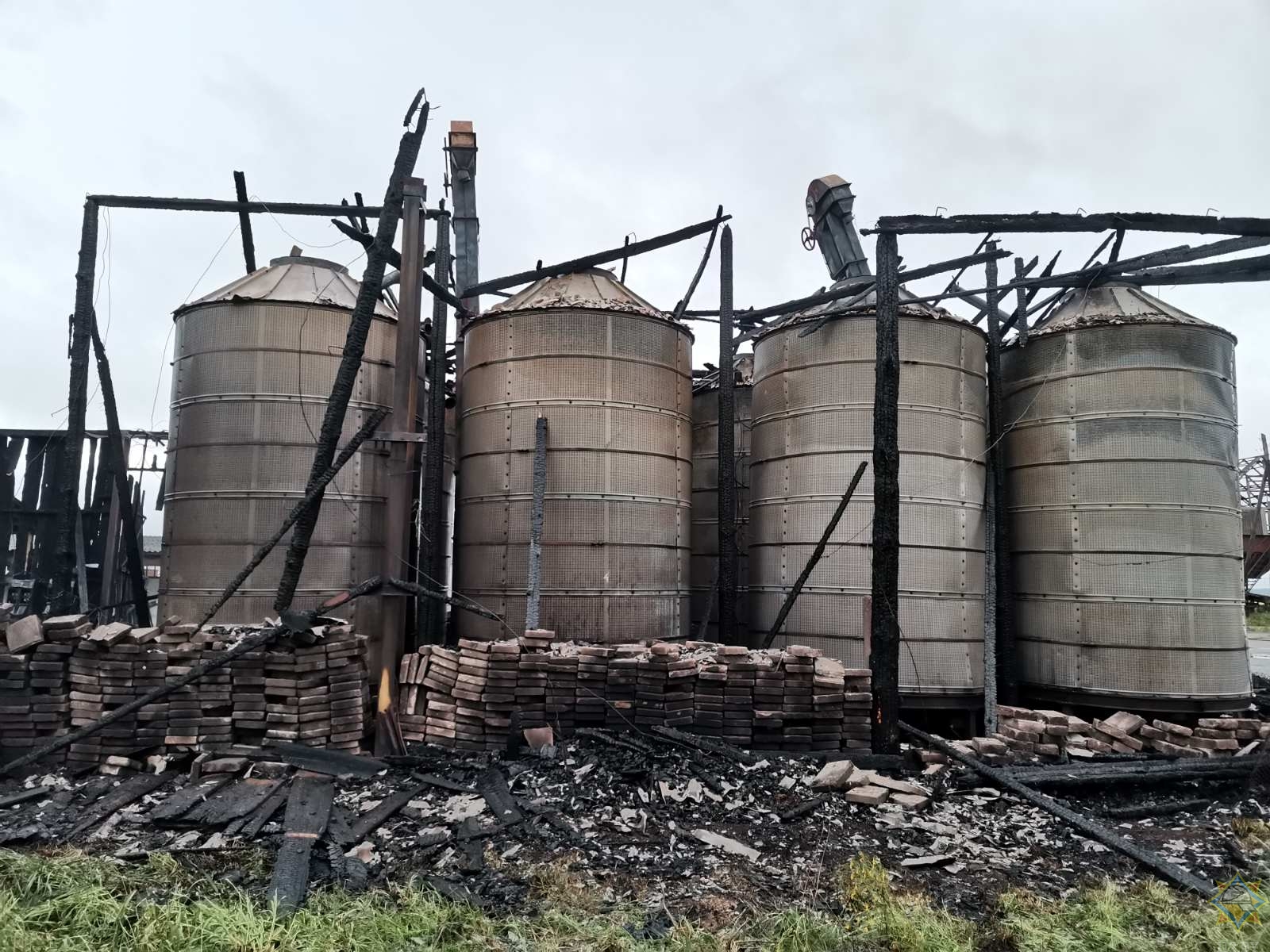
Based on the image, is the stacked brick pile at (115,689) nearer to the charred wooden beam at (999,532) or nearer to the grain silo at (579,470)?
the grain silo at (579,470)

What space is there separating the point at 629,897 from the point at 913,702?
283 inches

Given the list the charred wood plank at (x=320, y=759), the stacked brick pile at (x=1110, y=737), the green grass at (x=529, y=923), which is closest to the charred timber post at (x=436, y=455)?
the charred wood plank at (x=320, y=759)

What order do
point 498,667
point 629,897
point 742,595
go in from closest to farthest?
point 629,897 → point 498,667 → point 742,595

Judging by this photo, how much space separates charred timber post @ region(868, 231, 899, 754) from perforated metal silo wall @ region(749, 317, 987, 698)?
267 centimetres

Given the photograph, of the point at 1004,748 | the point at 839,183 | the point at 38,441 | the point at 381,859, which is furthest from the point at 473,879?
the point at 38,441

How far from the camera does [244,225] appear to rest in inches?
525

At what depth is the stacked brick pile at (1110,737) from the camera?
941 centimetres

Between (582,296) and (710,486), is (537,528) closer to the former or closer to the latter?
(582,296)

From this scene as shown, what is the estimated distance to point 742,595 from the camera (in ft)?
49.8

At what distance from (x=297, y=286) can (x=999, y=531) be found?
483 inches

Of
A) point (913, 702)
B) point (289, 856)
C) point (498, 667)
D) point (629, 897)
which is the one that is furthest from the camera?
point (913, 702)

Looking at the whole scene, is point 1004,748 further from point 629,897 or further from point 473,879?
point 473,879

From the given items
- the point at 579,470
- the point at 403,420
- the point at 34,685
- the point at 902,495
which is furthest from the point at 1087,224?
the point at 34,685

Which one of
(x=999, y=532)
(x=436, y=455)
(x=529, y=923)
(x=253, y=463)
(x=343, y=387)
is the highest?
(x=343, y=387)
